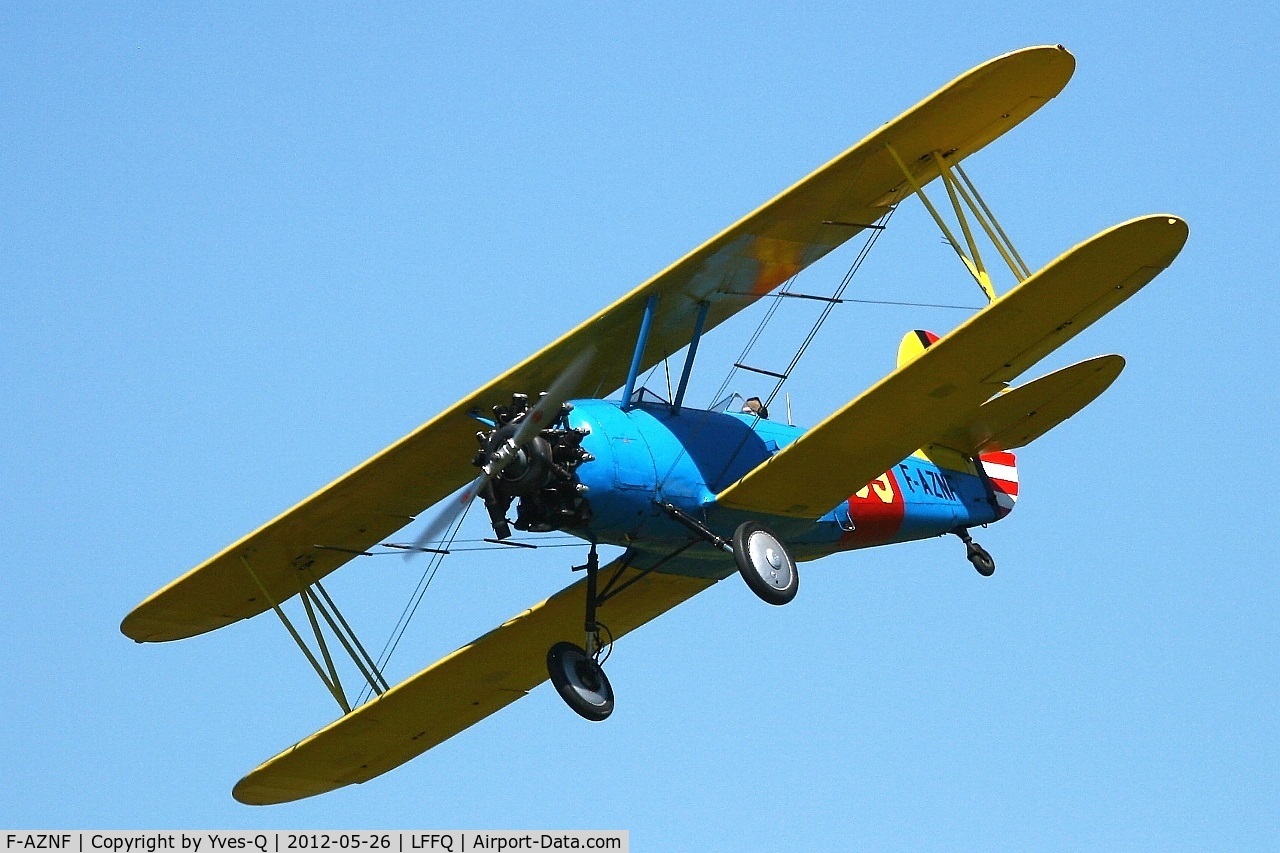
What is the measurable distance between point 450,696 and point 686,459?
322 centimetres

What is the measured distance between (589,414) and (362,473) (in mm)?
2294

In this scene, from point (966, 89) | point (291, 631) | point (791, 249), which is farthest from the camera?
point (291, 631)

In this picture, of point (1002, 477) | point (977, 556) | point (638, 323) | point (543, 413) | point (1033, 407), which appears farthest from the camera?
point (1002, 477)

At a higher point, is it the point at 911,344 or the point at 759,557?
the point at 911,344

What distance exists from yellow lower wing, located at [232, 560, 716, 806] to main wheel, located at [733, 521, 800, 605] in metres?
1.75

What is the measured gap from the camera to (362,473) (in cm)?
1598

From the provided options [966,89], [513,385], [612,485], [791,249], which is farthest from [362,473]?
→ [966,89]

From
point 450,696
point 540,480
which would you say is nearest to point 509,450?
point 540,480

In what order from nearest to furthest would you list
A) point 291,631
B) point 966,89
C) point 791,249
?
1. point 966,89
2. point 791,249
3. point 291,631

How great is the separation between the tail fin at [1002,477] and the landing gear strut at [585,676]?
419cm

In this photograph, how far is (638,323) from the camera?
15.2 m

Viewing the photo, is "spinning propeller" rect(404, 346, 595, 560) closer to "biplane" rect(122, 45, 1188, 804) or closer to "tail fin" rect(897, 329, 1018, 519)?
"biplane" rect(122, 45, 1188, 804)

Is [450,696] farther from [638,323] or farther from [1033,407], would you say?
[1033,407]

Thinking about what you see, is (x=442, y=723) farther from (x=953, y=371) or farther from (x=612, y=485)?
(x=953, y=371)
